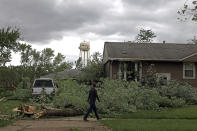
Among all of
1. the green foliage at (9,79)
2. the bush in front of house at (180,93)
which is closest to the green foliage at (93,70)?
the bush in front of house at (180,93)

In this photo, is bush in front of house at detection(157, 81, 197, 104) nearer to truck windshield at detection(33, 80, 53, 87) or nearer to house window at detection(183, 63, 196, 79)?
house window at detection(183, 63, 196, 79)

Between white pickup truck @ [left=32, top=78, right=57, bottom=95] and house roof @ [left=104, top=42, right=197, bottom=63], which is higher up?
house roof @ [left=104, top=42, right=197, bottom=63]

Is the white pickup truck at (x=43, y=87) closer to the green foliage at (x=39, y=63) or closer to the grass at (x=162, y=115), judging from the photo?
the grass at (x=162, y=115)

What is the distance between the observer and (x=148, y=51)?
2505 cm

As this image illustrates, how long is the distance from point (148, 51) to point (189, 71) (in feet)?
12.8

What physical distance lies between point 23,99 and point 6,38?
11.1m

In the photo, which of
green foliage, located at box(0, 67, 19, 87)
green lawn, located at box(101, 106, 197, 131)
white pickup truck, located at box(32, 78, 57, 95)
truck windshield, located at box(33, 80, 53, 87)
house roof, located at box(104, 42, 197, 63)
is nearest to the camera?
green lawn, located at box(101, 106, 197, 131)

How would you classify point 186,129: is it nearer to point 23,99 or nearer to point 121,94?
point 121,94

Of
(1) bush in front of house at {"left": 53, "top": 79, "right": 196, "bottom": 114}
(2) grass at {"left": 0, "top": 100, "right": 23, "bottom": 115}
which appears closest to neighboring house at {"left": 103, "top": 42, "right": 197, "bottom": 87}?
(1) bush in front of house at {"left": 53, "top": 79, "right": 196, "bottom": 114}

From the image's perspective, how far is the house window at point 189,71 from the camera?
2386 cm

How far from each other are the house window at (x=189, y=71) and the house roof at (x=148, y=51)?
34.3 inches

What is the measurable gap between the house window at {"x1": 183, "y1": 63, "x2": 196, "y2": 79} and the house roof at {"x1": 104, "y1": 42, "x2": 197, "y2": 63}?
87 centimetres

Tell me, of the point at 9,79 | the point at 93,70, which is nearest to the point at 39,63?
the point at 9,79

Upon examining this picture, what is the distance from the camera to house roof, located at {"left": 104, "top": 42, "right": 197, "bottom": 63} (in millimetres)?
23188
